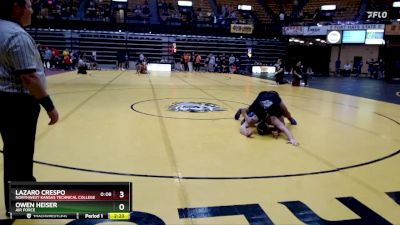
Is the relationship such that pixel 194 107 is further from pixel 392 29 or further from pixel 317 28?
pixel 317 28

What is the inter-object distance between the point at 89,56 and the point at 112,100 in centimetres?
1809

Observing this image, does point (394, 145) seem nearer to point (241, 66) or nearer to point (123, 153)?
point (123, 153)

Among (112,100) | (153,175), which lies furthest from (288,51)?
(153,175)

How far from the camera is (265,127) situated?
19.4 ft

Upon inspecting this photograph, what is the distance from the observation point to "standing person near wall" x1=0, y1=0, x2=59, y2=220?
2389mm

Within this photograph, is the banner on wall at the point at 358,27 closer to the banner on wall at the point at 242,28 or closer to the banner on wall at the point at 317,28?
the banner on wall at the point at 317,28

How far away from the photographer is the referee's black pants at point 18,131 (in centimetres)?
253

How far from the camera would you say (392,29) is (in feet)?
79.2

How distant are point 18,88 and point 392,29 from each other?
2627cm

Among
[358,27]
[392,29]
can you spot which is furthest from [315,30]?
[392,29]

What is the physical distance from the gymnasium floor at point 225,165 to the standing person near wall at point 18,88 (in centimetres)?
54
